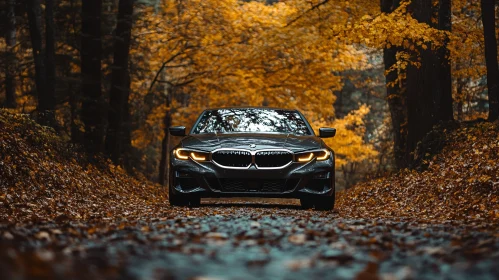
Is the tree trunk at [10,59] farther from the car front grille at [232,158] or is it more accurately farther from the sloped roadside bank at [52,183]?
the car front grille at [232,158]

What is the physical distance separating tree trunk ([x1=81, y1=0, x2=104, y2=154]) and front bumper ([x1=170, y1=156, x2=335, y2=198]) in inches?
378

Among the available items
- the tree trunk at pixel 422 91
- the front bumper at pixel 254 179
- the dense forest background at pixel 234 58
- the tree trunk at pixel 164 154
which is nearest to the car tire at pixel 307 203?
the front bumper at pixel 254 179

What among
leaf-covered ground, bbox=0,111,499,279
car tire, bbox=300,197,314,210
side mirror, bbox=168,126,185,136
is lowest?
car tire, bbox=300,197,314,210

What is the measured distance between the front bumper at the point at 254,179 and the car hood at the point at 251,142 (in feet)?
0.85

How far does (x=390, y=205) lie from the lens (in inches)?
522

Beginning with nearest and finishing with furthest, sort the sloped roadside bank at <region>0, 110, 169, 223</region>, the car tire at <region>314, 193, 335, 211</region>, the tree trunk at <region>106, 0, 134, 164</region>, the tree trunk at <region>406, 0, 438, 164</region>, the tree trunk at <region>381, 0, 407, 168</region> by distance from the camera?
1. the sloped roadside bank at <region>0, 110, 169, 223</region>
2. the car tire at <region>314, 193, 335, 211</region>
3. the tree trunk at <region>406, 0, 438, 164</region>
4. the tree trunk at <region>381, 0, 407, 168</region>
5. the tree trunk at <region>106, 0, 134, 164</region>

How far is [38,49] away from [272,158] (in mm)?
9004

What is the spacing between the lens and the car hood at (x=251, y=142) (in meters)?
10.2

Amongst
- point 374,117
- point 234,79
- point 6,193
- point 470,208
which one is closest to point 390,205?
point 470,208

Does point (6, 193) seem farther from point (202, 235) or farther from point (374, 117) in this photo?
point (374, 117)

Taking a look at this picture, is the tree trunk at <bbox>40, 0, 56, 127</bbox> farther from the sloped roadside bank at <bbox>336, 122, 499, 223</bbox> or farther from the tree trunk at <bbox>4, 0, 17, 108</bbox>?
the sloped roadside bank at <bbox>336, 122, 499, 223</bbox>

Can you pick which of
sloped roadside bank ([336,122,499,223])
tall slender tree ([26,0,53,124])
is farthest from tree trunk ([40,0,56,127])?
sloped roadside bank ([336,122,499,223])

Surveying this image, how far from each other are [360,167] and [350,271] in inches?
1960

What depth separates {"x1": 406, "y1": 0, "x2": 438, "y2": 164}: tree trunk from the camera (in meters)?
15.9
